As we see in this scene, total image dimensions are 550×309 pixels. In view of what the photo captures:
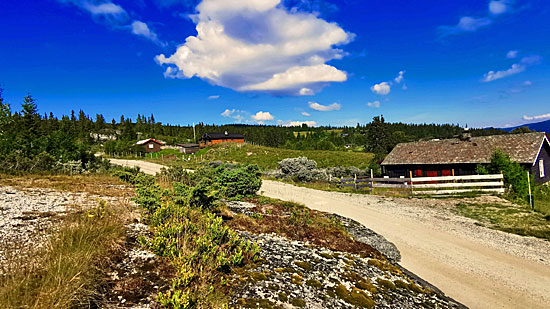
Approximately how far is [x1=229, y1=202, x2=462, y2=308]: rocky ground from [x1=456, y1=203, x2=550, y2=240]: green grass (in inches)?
281

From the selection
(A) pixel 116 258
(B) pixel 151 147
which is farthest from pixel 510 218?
(B) pixel 151 147

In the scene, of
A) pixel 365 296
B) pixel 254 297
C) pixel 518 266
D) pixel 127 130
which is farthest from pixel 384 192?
pixel 127 130

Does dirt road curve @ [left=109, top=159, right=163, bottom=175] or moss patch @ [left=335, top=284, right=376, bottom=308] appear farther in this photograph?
dirt road curve @ [left=109, top=159, right=163, bottom=175]

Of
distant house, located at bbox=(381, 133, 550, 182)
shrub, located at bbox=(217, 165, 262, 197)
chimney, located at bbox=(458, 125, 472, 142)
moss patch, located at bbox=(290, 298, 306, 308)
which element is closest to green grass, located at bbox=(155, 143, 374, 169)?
distant house, located at bbox=(381, 133, 550, 182)

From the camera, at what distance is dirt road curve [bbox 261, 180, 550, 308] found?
6203 millimetres

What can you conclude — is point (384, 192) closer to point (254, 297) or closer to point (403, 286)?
point (403, 286)

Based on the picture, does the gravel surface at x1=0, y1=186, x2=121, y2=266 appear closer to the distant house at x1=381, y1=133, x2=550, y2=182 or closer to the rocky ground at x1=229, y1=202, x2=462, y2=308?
the rocky ground at x1=229, y1=202, x2=462, y2=308

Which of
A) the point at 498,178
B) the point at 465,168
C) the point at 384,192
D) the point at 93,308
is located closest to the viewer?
the point at 93,308

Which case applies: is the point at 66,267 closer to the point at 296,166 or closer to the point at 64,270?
the point at 64,270

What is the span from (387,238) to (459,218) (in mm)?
5183

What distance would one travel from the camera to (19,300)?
2.79 meters

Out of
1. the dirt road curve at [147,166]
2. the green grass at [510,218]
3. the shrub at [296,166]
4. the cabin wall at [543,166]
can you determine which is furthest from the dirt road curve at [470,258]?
the dirt road curve at [147,166]

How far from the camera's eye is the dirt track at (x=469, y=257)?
6211 millimetres

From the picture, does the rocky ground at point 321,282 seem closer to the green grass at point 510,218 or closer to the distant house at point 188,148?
the green grass at point 510,218
